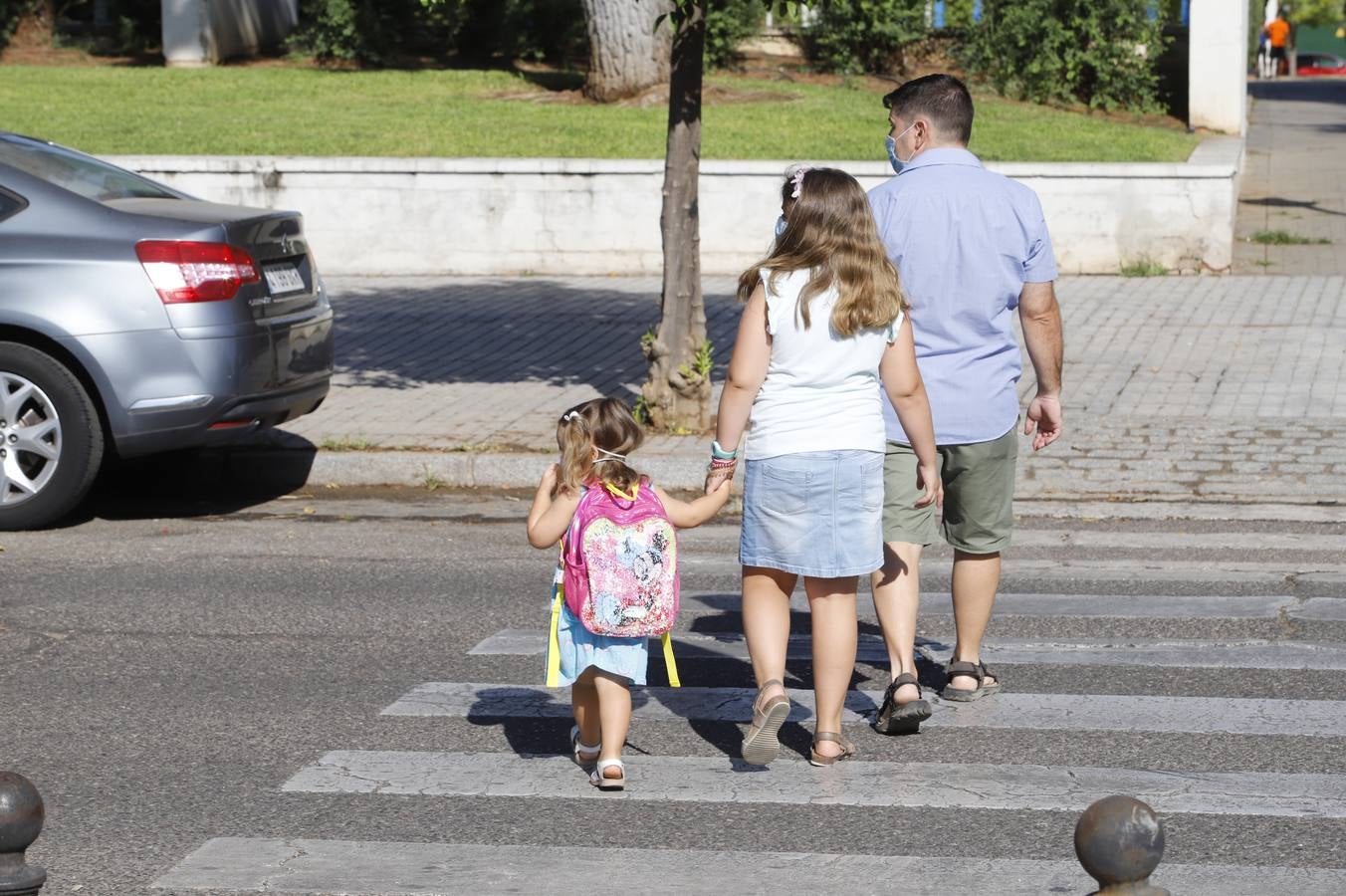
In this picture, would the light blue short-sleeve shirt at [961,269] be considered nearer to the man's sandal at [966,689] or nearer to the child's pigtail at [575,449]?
the man's sandal at [966,689]

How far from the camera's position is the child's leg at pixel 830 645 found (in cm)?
509

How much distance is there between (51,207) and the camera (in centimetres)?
859

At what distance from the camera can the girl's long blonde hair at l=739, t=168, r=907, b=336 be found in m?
4.89

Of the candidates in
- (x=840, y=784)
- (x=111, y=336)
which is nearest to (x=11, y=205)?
(x=111, y=336)

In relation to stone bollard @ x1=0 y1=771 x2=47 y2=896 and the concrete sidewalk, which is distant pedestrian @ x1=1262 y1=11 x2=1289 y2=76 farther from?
stone bollard @ x1=0 y1=771 x2=47 y2=896

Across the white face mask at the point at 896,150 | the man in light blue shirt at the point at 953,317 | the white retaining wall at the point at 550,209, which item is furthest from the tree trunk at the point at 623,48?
the man in light blue shirt at the point at 953,317

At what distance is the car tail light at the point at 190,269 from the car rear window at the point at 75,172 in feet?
2.04

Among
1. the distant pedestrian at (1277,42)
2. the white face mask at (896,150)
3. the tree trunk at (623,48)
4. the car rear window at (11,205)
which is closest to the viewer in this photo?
the white face mask at (896,150)

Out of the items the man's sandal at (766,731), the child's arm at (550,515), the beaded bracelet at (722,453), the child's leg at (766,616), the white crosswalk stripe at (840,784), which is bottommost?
the white crosswalk stripe at (840,784)

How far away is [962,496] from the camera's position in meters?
5.62

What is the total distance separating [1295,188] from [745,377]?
18294mm

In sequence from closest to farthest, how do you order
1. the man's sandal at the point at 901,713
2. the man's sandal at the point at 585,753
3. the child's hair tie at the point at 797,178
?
the child's hair tie at the point at 797,178
the man's sandal at the point at 585,753
the man's sandal at the point at 901,713

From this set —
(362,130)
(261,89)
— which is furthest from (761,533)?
(261,89)

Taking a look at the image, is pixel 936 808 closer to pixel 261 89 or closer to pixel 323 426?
pixel 323 426
